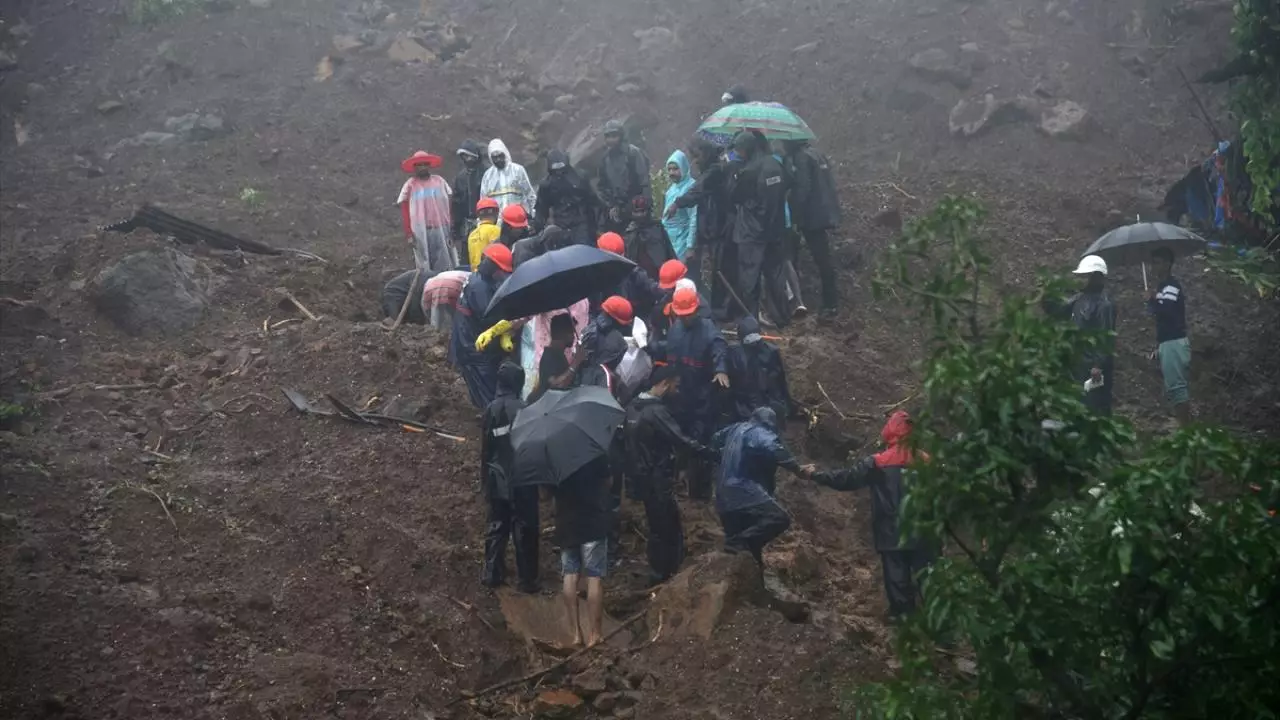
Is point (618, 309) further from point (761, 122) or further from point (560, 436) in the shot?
point (761, 122)

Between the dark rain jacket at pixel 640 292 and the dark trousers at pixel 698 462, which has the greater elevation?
the dark rain jacket at pixel 640 292

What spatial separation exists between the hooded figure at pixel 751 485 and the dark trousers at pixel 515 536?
131cm

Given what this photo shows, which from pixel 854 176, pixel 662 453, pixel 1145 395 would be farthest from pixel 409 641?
pixel 854 176

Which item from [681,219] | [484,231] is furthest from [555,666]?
[681,219]

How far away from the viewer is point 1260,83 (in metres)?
7.52

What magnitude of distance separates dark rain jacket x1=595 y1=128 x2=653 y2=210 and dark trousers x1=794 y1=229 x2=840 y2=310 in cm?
170

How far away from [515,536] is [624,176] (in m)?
4.88

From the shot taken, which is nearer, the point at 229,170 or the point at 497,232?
the point at 497,232

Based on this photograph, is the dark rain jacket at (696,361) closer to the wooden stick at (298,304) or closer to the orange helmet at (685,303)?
the orange helmet at (685,303)

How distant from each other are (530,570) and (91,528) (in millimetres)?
3136

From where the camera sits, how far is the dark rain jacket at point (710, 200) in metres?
11.6

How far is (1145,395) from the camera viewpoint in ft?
40.9

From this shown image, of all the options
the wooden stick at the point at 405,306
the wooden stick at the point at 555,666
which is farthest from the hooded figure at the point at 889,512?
the wooden stick at the point at 405,306

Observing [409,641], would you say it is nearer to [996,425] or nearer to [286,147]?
[996,425]
